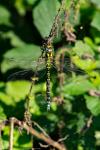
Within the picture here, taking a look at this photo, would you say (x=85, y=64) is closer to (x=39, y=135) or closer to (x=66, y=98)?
(x=66, y=98)

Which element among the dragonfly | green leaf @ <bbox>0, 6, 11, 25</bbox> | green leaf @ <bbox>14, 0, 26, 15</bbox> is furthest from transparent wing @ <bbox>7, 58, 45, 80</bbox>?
green leaf @ <bbox>14, 0, 26, 15</bbox>

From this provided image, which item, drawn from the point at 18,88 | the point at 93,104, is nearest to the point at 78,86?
the point at 93,104

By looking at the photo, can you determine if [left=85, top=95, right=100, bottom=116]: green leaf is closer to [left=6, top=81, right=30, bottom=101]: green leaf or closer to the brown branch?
the brown branch

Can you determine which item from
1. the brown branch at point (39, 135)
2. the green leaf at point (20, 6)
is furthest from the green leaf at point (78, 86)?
the green leaf at point (20, 6)

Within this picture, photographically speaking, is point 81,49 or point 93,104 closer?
point 93,104

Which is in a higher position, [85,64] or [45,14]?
[45,14]

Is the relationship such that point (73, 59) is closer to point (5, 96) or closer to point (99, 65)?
point (99, 65)
